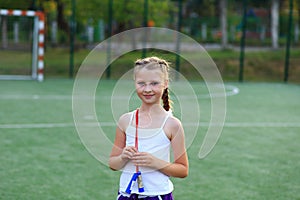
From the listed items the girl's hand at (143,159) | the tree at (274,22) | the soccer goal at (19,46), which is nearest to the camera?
the girl's hand at (143,159)

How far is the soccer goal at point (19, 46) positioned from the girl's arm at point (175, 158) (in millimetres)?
13826

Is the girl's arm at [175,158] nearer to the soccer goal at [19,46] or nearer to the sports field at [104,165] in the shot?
the sports field at [104,165]

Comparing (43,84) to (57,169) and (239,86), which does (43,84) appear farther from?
(57,169)

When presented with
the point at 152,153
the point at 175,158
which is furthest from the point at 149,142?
the point at 175,158

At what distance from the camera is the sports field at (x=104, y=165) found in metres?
5.05

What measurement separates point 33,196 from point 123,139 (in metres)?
2.19

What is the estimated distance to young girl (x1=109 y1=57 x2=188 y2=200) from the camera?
8.62 ft

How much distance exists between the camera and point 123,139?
280cm

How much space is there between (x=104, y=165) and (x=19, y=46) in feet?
43.2

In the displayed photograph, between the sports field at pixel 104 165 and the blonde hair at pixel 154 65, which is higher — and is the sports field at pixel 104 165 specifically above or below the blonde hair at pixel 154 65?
below

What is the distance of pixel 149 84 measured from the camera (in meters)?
2.62

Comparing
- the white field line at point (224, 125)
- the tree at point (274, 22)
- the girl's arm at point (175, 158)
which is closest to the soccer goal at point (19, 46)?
the white field line at point (224, 125)

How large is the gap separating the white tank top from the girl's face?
13cm

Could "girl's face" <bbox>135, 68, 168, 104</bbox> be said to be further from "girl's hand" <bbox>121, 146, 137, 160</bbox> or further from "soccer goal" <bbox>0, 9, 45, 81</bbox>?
"soccer goal" <bbox>0, 9, 45, 81</bbox>
